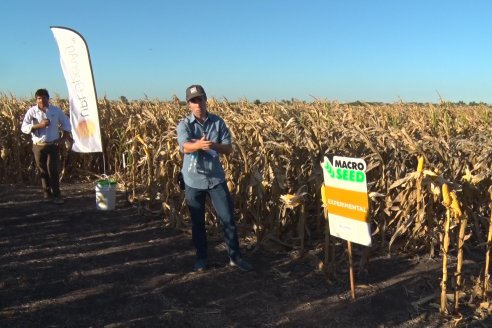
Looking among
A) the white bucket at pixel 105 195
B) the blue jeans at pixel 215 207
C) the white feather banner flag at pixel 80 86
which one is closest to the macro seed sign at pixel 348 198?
the blue jeans at pixel 215 207

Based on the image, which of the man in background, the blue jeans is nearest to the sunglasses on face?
the blue jeans

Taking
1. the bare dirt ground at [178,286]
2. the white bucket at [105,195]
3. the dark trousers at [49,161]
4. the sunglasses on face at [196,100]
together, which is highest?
the sunglasses on face at [196,100]

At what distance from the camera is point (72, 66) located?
7.92 metres

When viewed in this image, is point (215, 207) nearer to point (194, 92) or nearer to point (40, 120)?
point (194, 92)

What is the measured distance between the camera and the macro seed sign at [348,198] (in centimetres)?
418

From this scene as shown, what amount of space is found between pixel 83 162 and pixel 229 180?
19.2 ft

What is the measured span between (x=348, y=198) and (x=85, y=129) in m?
5.36

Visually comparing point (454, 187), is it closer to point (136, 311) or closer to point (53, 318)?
point (136, 311)

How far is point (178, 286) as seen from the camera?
4.88 m

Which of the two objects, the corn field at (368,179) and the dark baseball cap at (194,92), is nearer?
the dark baseball cap at (194,92)

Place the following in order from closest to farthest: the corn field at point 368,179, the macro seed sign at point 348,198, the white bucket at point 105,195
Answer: the macro seed sign at point 348,198 → the corn field at point 368,179 → the white bucket at point 105,195

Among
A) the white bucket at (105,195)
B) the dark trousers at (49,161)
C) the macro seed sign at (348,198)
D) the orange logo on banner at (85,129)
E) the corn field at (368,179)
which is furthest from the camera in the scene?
the dark trousers at (49,161)

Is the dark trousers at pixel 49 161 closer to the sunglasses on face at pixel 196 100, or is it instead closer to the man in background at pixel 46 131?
the man in background at pixel 46 131

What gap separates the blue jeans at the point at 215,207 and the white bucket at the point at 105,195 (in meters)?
3.10
